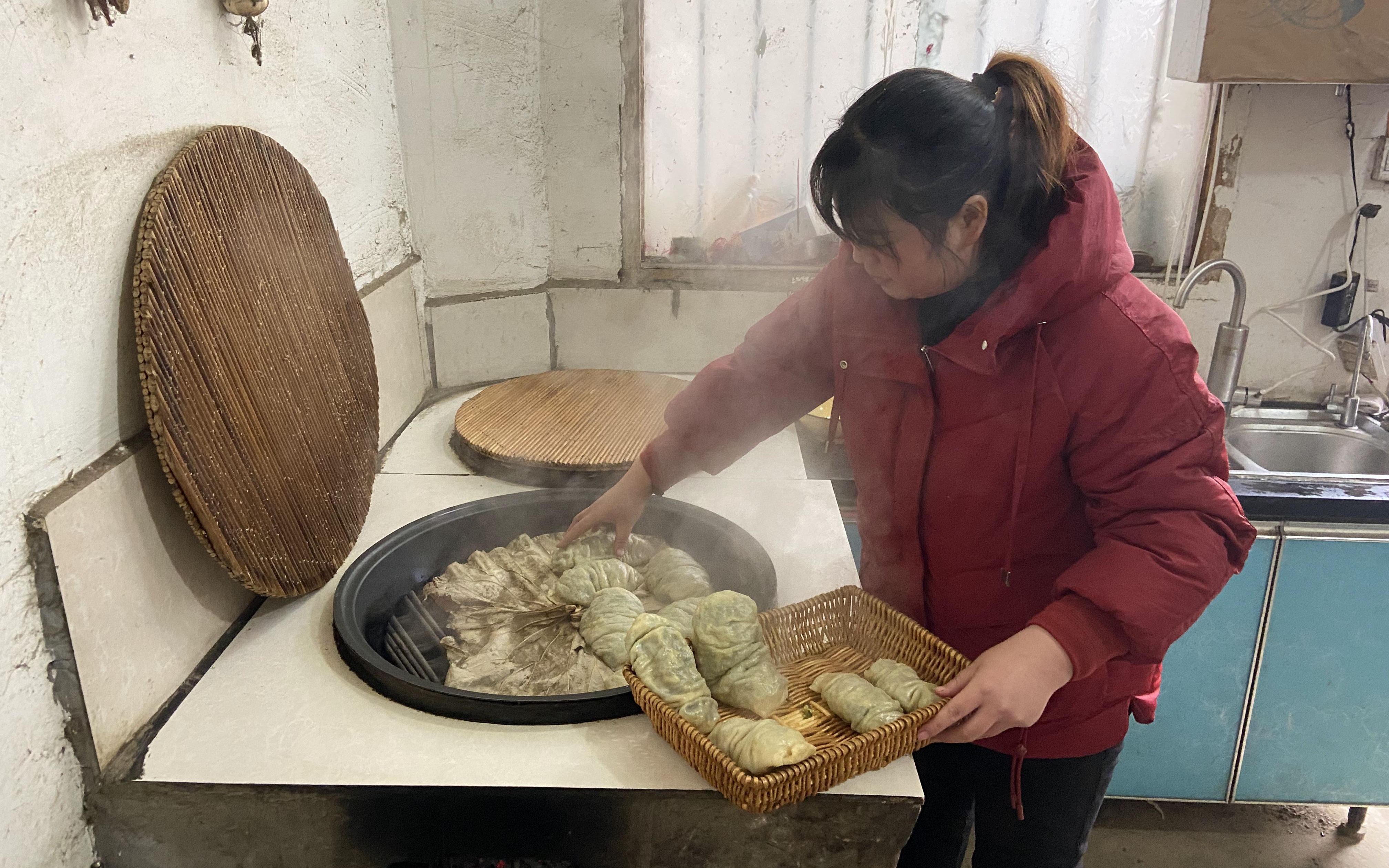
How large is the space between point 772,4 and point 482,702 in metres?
2.06

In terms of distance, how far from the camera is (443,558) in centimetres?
169

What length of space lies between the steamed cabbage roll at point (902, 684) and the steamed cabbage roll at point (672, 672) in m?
0.21

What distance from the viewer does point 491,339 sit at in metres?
2.57

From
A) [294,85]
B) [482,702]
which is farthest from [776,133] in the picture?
[482,702]

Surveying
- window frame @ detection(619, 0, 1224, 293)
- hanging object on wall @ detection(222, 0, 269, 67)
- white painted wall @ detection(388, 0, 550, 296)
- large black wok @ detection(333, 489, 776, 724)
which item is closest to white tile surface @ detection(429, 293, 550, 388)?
white painted wall @ detection(388, 0, 550, 296)

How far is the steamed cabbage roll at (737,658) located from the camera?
1153mm

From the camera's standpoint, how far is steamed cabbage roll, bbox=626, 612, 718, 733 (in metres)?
1.12

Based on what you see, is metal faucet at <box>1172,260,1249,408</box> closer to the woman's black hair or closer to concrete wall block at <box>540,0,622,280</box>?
the woman's black hair

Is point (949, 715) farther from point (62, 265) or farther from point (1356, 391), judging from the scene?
point (1356, 391)

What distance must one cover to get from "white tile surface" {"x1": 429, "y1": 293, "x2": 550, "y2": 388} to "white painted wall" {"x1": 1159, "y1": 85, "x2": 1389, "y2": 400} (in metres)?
1.84

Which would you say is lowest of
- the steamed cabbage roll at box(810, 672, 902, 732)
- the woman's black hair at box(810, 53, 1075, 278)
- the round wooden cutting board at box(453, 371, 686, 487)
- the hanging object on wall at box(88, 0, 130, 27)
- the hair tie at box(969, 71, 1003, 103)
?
the round wooden cutting board at box(453, 371, 686, 487)

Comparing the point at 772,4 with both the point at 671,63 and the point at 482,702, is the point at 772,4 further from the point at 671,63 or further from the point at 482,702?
the point at 482,702

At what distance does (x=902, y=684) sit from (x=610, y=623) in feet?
1.52

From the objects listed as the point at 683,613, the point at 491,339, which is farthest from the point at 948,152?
the point at 491,339
